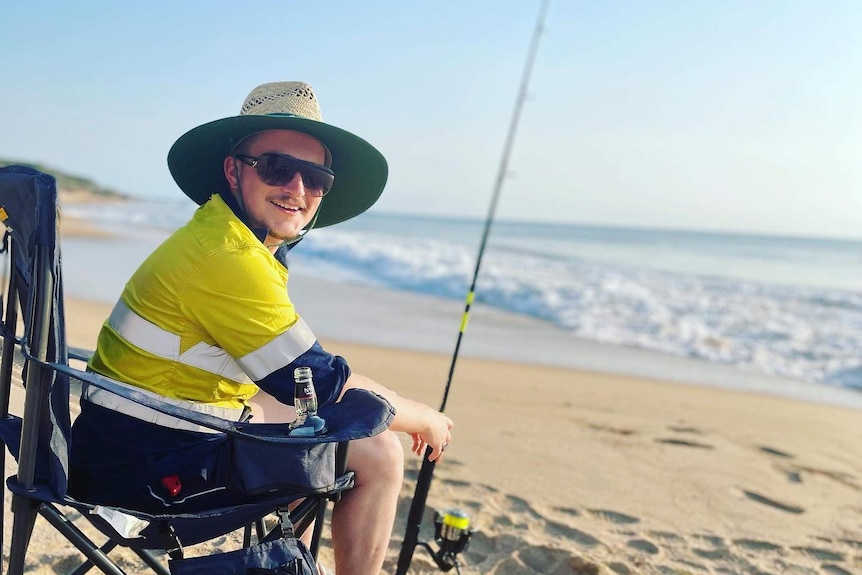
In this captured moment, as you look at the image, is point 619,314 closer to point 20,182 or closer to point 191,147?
point 191,147

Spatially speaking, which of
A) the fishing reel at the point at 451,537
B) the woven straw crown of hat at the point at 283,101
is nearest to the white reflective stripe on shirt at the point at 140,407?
the woven straw crown of hat at the point at 283,101

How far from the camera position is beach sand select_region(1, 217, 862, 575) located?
3.29 m

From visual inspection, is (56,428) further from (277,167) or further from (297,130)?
(297,130)

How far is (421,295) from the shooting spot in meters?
12.7

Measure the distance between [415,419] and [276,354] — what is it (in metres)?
0.44

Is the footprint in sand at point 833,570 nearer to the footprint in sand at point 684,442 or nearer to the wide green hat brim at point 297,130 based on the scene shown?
the footprint in sand at point 684,442

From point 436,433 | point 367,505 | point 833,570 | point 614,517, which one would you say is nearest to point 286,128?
point 436,433

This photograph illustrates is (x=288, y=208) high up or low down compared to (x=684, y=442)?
up

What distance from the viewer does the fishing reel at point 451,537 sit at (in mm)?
2680

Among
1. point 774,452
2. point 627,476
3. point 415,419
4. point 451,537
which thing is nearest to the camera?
point 415,419

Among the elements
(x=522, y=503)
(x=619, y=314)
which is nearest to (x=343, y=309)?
(x=619, y=314)

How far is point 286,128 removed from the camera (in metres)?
2.25

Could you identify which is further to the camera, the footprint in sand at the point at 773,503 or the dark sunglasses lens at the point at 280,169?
the footprint in sand at the point at 773,503

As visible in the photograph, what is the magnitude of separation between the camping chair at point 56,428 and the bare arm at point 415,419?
0.68 ft
